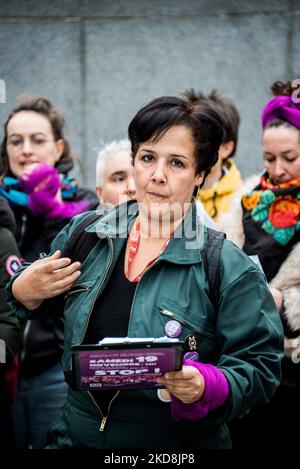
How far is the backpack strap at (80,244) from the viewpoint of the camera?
8.05 ft

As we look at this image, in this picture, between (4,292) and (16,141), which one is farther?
(16,141)

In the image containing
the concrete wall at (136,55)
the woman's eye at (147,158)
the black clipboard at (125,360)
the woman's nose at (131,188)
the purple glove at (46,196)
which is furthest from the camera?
the concrete wall at (136,55)

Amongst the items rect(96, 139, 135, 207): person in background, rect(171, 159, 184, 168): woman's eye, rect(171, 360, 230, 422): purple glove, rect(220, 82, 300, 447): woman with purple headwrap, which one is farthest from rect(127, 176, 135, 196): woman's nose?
rect(171, 360, 230, 422): purple glove

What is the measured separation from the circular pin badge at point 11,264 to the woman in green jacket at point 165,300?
548 mm

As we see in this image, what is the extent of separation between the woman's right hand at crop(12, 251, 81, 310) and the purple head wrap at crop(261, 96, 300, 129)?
4.74 ft

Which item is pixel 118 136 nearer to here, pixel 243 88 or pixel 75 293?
pixel 243 88

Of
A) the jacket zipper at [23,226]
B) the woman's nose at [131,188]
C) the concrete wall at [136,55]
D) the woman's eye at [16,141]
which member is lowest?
the jacket zipper at [23,226]

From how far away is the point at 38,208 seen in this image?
366 cm

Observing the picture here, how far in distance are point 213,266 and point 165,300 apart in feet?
0.65

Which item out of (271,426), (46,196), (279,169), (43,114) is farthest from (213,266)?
(43,114)

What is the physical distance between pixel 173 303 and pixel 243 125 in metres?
3.71

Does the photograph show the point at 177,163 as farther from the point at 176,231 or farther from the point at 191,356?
the point at 191,356

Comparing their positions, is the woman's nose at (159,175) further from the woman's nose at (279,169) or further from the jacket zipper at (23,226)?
the jacket zipper at (23,226)

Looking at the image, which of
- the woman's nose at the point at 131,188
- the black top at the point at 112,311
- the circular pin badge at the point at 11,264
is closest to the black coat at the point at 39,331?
the woman's nose at the point at 131,188
